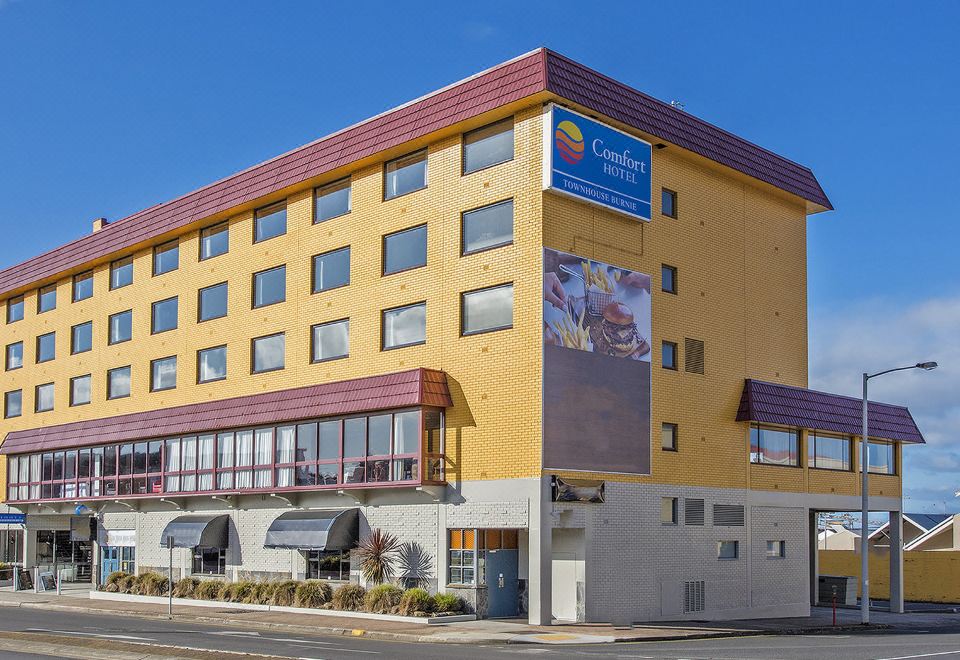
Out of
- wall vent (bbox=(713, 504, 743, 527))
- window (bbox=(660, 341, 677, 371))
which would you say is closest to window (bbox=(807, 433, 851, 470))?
wall vent (bbox=(713, 504, 743, 527))

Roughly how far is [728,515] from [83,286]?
114 feet

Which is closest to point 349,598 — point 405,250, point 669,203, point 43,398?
point 405,250

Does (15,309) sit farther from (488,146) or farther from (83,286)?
(488,146)

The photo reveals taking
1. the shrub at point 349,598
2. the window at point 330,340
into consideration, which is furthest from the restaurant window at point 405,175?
the shrub at point 349,598

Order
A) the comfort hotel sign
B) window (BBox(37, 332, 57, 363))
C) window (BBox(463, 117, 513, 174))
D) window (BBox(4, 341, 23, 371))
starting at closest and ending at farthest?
the comfort hotel sign → window (BBox(463, 117, 513, 174)) → window (BBox(37, 332, 57, 363)) → window (BBox(4, 341, 23, 371))

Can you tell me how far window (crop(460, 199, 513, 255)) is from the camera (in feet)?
118

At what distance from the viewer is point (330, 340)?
1652 inches

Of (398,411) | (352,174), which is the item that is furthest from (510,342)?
(352,174)

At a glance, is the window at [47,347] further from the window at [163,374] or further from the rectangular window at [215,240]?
the rectangular window at [215,240]

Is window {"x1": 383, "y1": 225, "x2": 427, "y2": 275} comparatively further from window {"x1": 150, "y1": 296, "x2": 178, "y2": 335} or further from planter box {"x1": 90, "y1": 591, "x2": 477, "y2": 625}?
window {"x1": 150, "y1": 296, "x2": 178, "y2": 335}

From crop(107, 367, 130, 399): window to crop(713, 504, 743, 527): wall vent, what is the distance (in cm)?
2817

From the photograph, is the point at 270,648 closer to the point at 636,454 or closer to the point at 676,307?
the point at 636,454

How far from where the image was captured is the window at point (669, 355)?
3862cm

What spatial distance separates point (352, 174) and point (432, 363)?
8566mm
